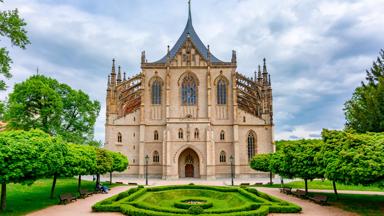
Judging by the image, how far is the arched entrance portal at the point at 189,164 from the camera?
49.4 m

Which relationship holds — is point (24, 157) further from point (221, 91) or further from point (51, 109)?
point (221, 91)

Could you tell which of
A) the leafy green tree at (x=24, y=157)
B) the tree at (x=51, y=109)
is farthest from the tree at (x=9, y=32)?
the tree at (x=51, y=109)

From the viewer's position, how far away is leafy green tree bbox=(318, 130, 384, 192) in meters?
16.6

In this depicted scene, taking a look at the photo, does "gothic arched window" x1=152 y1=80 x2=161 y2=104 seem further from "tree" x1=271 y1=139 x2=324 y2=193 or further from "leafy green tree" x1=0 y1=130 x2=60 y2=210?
"leafy green tree" x1=0 y1=130 x2=60 y2=210

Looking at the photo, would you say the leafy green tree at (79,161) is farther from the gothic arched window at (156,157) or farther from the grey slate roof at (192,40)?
the grey slate roof at (192,40)

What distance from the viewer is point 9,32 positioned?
55.5ft

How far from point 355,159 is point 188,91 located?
1414 inches

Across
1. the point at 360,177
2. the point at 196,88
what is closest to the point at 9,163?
the point at 360,177

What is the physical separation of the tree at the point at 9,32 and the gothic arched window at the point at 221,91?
36.9m

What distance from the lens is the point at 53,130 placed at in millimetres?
44000

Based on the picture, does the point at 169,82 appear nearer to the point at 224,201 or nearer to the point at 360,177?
the point at 224,201

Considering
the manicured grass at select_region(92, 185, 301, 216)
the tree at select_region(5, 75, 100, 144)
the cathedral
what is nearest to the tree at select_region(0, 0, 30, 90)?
the manicured grass at select_region(92, 185, 301, 216)

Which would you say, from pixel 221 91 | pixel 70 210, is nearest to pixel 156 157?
pixel 221 91

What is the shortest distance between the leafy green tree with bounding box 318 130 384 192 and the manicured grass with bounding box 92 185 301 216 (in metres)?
3.51
